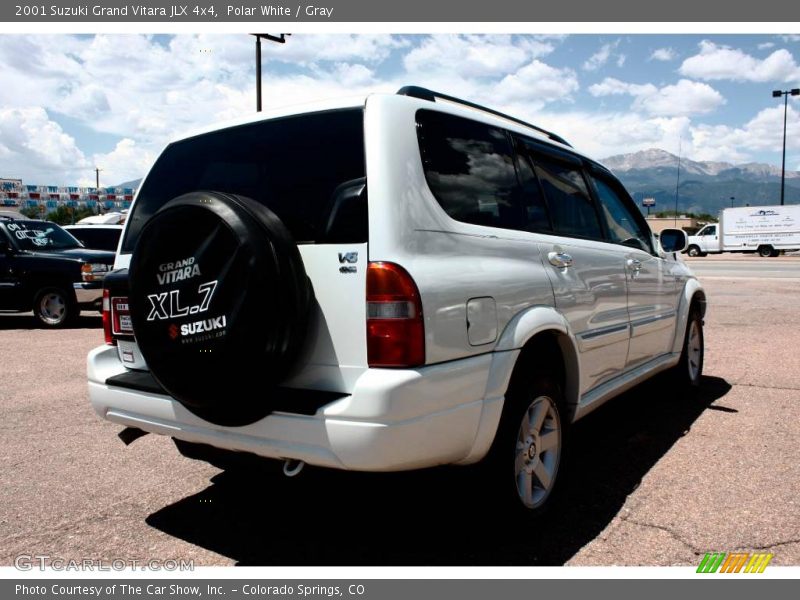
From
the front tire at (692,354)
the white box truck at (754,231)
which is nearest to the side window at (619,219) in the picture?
the front tire at (692,354)

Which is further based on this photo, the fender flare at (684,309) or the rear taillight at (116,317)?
the fender flare at (684,309)

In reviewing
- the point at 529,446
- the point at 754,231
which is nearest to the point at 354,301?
the point at 529,446

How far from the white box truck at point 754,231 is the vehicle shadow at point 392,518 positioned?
123ft

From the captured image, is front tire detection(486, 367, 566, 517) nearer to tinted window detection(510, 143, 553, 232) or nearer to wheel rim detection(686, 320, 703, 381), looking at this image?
tinted window detection(510, 143, 553, 232)

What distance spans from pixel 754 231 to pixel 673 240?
39223 millimetres

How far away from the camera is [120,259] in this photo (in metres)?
3.30

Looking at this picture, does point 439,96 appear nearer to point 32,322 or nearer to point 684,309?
point 684,309

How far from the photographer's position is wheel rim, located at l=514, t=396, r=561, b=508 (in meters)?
2.94

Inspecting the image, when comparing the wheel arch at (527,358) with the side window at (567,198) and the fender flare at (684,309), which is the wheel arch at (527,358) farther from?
the fender flare at (684,309)

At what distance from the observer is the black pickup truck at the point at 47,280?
1054 centimetres

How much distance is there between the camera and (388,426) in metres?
2.24

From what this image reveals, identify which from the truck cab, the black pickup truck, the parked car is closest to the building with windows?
the truck cab

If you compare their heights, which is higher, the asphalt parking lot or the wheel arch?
the wheel arch

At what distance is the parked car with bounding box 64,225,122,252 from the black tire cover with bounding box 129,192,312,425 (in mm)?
12325
